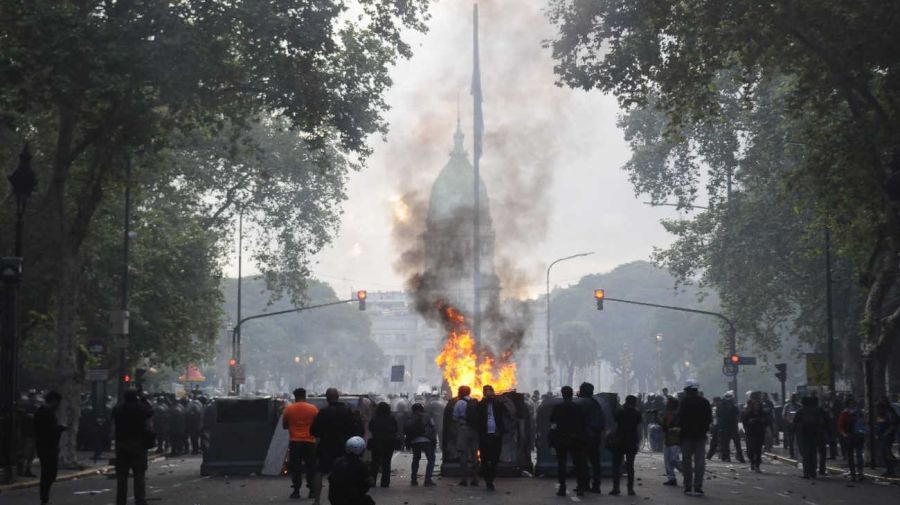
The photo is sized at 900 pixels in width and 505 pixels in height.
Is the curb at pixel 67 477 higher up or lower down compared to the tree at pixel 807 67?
lower down

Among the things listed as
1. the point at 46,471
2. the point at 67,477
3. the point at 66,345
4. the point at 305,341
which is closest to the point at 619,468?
the point at 46,471

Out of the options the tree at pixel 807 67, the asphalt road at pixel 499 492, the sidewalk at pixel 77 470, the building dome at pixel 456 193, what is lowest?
the asphalt road at pixel 499 492

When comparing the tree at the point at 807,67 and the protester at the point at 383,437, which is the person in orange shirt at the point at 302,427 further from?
the tree at the point at 807,67

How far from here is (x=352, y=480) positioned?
438 inches

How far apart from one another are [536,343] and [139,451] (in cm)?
16218

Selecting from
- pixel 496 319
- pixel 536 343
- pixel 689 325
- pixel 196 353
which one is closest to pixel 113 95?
pixel 196 353

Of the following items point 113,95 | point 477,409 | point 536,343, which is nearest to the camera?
point 477,409

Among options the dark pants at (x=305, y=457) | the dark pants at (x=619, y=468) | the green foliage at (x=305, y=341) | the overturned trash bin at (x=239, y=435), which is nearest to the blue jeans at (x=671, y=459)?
the dark pants at (x=619, y=468)

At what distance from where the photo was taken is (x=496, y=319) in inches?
2744

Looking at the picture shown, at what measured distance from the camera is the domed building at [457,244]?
67438 mm

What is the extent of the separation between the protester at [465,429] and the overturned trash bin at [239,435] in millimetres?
5638

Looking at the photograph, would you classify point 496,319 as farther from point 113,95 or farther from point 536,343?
point 536,343

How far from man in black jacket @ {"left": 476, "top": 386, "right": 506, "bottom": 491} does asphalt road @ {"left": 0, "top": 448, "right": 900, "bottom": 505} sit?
444mm

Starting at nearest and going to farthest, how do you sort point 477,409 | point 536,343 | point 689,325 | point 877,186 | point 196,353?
point 477,409
point 877,186
point 196,353
point 689,325
point 536,343
